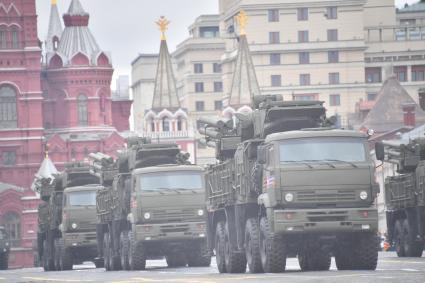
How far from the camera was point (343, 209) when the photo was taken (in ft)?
104

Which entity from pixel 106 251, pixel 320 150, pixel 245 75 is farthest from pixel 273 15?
pixel 320 150

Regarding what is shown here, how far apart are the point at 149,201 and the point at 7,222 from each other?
90793mm

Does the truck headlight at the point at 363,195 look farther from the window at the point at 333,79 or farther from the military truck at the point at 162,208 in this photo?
the window at the point at 333,79

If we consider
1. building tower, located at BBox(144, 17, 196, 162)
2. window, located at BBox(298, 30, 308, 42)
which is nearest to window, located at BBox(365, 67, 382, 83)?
window, located at BBox(298, 30, 308, 42)

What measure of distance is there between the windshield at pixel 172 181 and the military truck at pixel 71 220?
385 inches

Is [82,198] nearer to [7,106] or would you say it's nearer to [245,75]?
[7,106]

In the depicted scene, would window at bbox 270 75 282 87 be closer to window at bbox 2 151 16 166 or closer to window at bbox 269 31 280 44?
window at bbox 269 31 280 44

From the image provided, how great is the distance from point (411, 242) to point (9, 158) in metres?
96.7

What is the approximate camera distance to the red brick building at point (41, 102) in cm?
13450

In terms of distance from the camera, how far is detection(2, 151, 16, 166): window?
13950cm

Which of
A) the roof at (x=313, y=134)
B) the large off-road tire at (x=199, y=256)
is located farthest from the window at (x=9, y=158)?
the roof at (x=313, y=134)

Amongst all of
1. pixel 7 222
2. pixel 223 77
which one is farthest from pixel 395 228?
pixel 223 77

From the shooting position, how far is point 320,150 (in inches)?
1268

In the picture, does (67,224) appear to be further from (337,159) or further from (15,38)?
(15,38)
